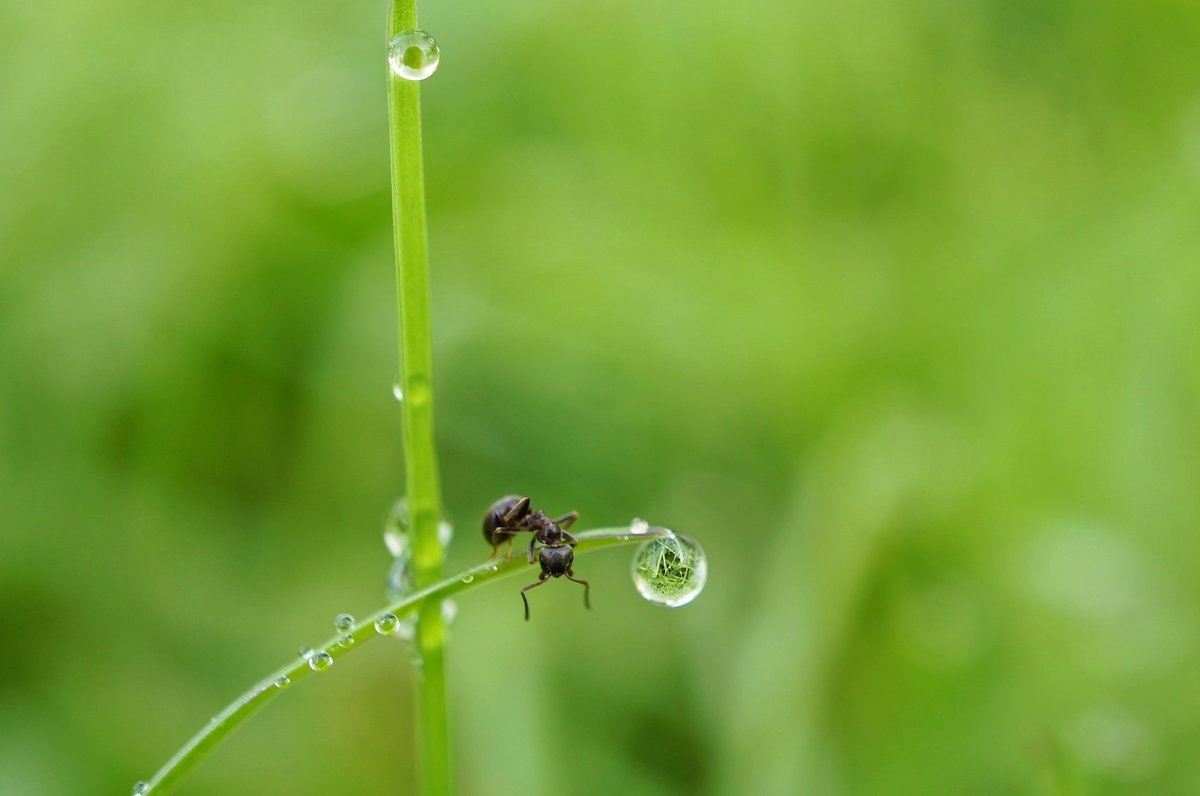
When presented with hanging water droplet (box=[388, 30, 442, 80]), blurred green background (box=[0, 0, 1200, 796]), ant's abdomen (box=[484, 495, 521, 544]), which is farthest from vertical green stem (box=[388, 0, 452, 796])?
blurred green background (box=[0, 0, 1200, 796])

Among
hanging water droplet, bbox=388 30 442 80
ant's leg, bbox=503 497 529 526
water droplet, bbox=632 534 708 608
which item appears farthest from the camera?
ant's leg, bbox=503 497 529 526

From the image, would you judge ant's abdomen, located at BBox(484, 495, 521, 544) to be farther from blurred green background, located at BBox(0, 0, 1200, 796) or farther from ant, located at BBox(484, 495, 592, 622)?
blurred green background, located at BBox(0, 0, 1200, 796)

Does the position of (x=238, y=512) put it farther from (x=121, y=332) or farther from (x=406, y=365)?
(x=406, y=365)

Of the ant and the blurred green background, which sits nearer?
the ant

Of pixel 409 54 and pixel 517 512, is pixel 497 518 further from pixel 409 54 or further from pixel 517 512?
pixel 409 54

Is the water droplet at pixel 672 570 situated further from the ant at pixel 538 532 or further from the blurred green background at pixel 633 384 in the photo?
the blurred green background at pixel 633 384

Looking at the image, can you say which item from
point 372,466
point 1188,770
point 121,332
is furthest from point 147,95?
point 1188,770

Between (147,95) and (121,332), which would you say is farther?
(147,95)
